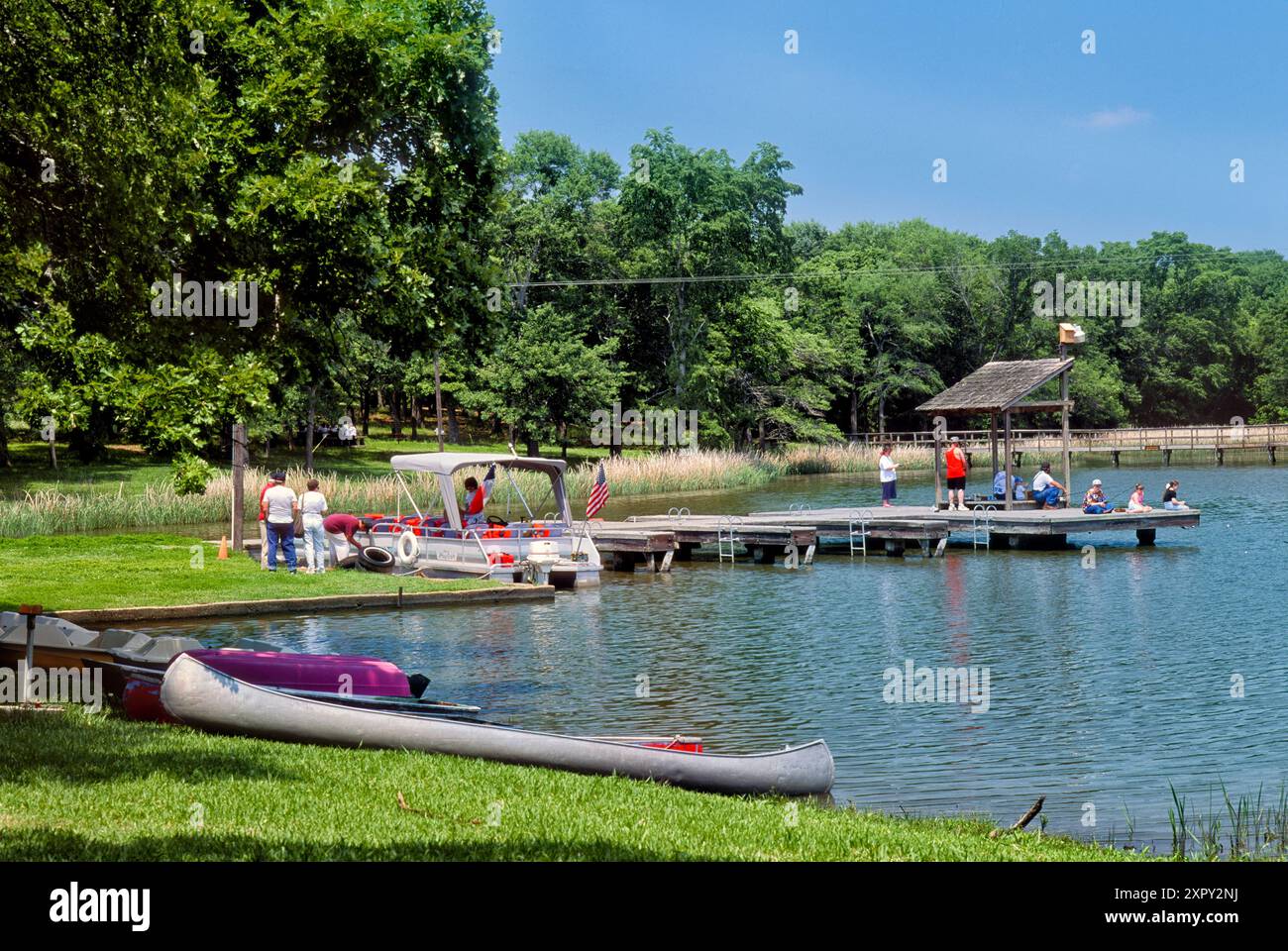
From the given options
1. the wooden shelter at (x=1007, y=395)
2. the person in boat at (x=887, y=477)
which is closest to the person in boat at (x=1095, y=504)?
the wooden shelter at (x=1007, y=395)

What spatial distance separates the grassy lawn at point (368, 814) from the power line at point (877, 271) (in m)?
50.1

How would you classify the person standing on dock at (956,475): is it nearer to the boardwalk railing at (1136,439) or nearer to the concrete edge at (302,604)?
the concrete edge at (302,604)

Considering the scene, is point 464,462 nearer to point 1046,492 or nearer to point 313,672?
point 313,672

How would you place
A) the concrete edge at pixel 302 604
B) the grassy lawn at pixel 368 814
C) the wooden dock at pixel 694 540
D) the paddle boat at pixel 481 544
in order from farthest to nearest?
the wooden dock at pixel 694 540 → the paddle boat at pixel 481 544 → the concrete edge at pixel 302 604 → the grassy lawn at pixel 368 814

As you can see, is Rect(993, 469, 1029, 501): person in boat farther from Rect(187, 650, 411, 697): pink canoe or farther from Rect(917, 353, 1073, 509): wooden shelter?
Rect(187, 650, 411, 697): pink canoe

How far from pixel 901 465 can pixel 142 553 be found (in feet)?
209

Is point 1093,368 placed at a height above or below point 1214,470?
above

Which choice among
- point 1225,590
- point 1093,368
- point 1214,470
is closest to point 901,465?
point 1214,470

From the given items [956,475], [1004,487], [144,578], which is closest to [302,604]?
[144,578]

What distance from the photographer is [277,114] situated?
20922 mm

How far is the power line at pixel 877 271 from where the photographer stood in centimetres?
8231

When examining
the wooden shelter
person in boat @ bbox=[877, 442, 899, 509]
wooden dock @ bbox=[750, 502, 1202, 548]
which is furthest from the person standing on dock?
person in boat @ bbox=[877, 442, 899, 509]

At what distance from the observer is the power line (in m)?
82.3
